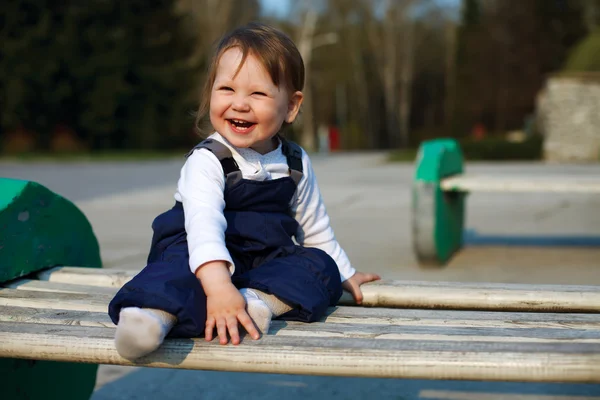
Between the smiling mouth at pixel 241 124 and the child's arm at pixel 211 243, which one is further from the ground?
the smiling mouth at pixel 241 124

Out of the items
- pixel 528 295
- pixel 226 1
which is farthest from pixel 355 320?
pixel 226 1

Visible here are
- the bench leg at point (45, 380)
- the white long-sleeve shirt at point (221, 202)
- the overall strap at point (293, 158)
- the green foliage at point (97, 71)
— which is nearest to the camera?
the white long-sleeve shirt at point (221, 202)

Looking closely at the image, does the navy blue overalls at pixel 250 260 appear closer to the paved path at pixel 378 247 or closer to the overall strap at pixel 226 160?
the overall strap at pixel 226 160

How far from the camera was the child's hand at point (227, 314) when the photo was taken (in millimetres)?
1533

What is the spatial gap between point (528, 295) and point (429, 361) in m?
0.66

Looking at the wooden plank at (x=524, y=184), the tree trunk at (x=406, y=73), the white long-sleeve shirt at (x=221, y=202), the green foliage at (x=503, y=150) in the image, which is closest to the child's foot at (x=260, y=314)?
the white long-sleeve shirt at (x=221, y=202)

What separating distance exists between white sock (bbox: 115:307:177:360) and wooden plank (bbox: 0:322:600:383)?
38 millimetres

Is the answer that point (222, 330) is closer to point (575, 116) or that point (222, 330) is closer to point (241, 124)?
point (241, 124)

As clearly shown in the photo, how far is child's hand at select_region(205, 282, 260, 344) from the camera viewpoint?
1.53 m

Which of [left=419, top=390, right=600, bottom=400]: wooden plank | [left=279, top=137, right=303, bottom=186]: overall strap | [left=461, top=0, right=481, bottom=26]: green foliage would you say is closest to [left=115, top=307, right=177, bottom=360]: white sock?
[left=279, top=137, right=303, bottom=186]: overall strap

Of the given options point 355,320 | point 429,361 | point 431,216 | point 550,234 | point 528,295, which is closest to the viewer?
point 429,361

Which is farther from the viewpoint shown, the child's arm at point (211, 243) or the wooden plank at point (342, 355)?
the child's arm at point (211, 243)

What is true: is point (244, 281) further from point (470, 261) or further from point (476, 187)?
point (470, 261)

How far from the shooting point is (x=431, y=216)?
165 inches
